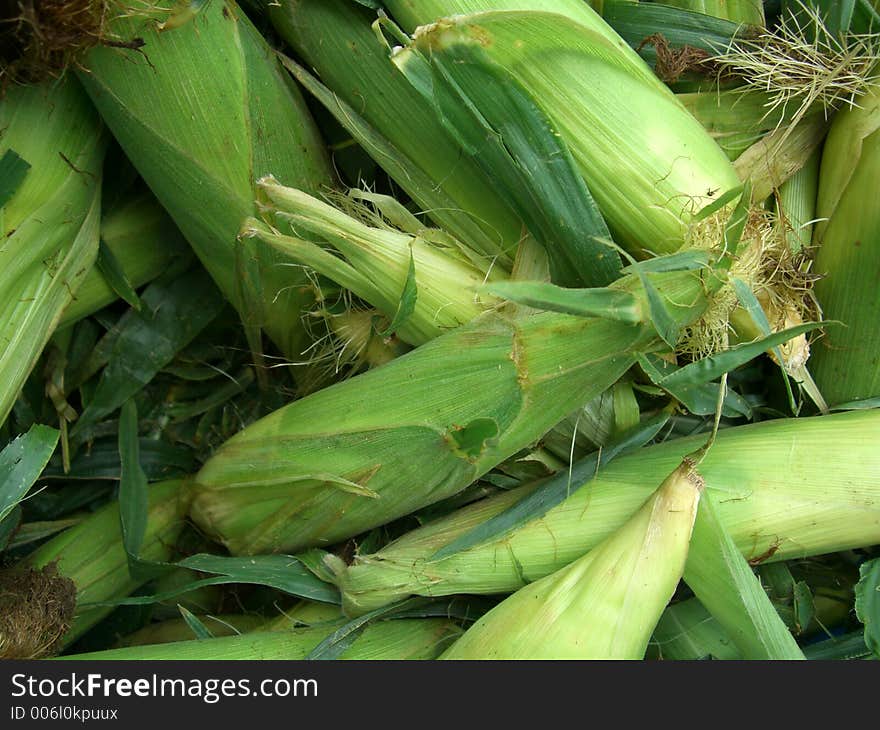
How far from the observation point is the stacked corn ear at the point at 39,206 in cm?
80

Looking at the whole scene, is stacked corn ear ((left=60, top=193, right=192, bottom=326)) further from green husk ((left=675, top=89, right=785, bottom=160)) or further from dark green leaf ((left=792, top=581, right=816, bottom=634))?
dark green leaf ((left=792, top=581, right=816, bottom=634))

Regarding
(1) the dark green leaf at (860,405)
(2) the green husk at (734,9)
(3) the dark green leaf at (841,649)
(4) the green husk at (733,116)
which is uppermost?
(2) the green husk at (734,9)

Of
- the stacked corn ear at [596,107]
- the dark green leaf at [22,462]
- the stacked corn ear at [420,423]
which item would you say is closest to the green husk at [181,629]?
the stacked corn ear at [420,423]

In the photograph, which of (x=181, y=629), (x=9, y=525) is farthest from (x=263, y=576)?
(x=9, y=525)

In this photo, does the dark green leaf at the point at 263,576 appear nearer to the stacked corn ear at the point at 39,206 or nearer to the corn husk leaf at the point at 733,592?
the stacked corn ear at the point at 39,206

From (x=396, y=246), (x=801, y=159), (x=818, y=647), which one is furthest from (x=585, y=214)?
(x=818, y=647)

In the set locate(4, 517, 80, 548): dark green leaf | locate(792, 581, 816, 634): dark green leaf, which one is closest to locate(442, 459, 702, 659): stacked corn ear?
locate(792, 581, 816, 634): dark green leaf

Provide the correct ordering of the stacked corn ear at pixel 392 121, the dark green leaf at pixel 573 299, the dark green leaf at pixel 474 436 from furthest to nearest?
the stacked corn ear at pixel 392 121 → the dark green leaf at pixel 474 436 → the dark green leaf at pixel 573 299

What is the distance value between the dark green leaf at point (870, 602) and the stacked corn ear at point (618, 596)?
218 millimetres

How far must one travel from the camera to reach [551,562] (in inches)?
31.3

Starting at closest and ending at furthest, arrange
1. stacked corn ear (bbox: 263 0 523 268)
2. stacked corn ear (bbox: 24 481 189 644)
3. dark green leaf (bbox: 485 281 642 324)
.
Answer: dark green leaf (bbox: 485 281 642 324)
stacked corn ear (bbox: 263 0 523 268)
stacked corn ear (bbox: 24 481 189 644)

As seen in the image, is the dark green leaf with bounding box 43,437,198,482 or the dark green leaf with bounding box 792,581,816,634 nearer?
the dark green leaf with bounding box 792,581,816,634

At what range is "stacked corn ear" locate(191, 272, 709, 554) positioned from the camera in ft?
2.33

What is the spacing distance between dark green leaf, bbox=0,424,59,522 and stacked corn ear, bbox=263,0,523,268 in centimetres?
42
